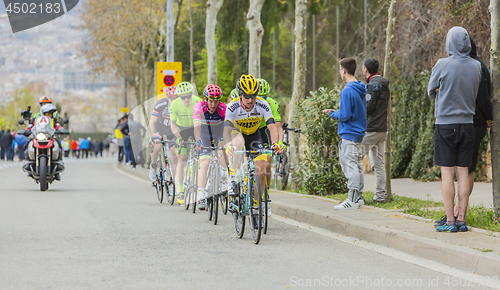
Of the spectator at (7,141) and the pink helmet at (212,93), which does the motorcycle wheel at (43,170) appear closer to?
the pink helmet at (212,93)

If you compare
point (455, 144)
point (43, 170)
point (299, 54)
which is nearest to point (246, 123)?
point (455, 144)

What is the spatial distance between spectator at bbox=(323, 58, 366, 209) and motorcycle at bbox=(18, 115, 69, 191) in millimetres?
7231

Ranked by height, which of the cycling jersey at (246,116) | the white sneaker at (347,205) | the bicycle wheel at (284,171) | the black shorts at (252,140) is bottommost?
the white sneaker at (347,205)

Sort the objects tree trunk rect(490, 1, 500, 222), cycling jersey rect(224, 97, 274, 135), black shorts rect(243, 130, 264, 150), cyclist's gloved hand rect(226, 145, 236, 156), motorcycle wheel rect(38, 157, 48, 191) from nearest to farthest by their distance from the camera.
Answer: tree trunk rect(490, 1, 500, 222) < cyclist's gloved hand rect(226, 145, 236, 156) < cycling jersey rect(224, 97, 274, 135) < black shorts rect(243, 130, 264, 150) < motorcycle wheel rect(38, 157, 48, 191)

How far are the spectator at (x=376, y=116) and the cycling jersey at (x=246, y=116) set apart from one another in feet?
7.93

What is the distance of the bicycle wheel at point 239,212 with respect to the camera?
25.7 feet

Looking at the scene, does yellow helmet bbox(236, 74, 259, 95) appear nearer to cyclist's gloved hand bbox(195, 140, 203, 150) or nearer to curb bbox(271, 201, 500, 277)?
cyclist's gloved hand bbox(195, 140, 203, 150)

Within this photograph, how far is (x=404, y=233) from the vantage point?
7.20 meters

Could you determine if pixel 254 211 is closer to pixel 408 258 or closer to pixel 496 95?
pixel 408 258

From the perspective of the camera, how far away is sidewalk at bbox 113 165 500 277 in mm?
5996

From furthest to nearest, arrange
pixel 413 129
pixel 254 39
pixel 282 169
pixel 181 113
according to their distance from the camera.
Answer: pixel 254 39 → pixel 413 129 → pixel 282 169 → pixel 181 113

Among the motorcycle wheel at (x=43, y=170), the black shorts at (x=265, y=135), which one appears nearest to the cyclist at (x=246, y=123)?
the black shorts at (x=265, y=135)

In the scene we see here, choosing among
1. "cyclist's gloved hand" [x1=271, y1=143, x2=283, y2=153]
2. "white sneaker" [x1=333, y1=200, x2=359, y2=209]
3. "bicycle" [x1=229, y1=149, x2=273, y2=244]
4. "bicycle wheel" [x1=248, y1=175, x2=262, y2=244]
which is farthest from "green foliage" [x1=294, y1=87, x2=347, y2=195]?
"bicycle wheel" [x1=248, y1=175, x2=262, y2=244]

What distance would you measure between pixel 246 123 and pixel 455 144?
250 centimetres
